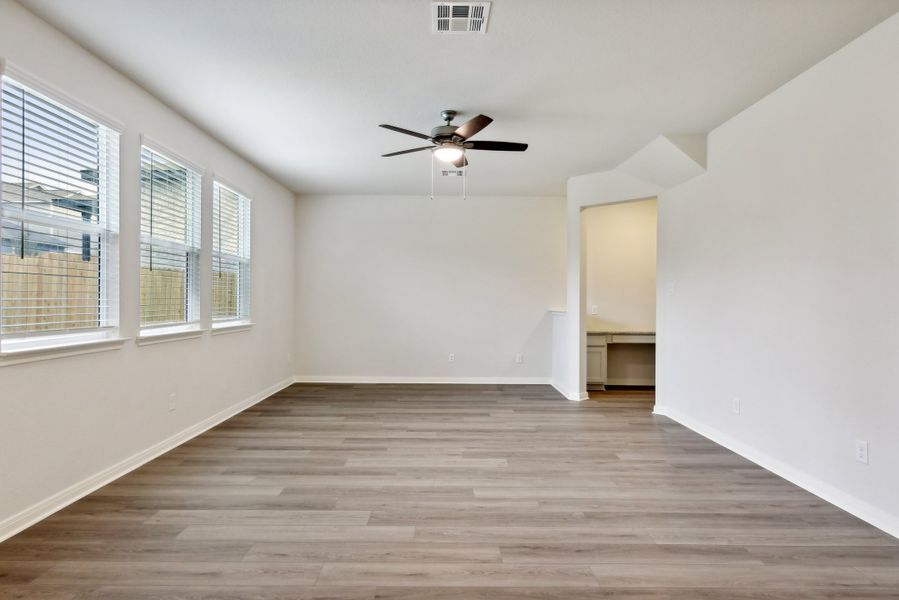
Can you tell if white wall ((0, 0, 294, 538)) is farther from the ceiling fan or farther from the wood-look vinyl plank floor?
the ceiling fan

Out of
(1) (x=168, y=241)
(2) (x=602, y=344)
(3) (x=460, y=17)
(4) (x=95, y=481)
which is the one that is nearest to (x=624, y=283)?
(2) (x=602, y=344)

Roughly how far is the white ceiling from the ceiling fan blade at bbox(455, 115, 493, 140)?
0.71 feet

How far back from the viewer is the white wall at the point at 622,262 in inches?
238

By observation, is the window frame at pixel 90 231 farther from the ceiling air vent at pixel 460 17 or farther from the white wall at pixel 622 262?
the white wall at pixel 622 262

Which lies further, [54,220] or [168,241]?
[168,241]

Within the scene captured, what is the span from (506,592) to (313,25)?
9.46ft

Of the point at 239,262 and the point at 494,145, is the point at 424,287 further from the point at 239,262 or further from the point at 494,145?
the point at 494,145

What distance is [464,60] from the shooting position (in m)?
2.65

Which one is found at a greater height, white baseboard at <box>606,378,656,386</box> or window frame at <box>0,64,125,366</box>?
window frame at <box>0,64,125,366</box>

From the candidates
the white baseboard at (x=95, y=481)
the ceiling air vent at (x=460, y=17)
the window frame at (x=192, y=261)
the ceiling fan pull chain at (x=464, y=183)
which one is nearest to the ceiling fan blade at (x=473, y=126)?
the ceiling air vent at (x=460, y=17)

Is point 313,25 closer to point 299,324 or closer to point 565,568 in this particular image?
point 565,568

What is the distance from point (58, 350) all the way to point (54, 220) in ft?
2.38

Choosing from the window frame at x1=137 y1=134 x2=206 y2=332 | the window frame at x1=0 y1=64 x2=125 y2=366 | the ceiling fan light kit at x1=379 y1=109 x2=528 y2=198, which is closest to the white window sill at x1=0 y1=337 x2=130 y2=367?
the window frame at x1=0 y1=64 x2=125 y2=366

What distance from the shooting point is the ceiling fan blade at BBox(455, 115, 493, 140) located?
2.96 metres
